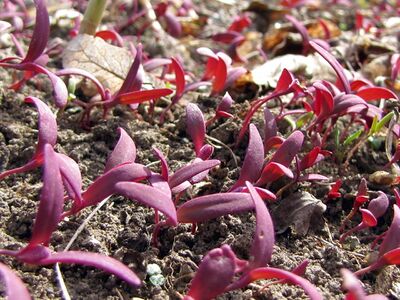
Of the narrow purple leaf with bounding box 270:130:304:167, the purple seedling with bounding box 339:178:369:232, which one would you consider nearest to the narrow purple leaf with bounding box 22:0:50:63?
the narrow purple leaf with bounding box 270:130:304:167

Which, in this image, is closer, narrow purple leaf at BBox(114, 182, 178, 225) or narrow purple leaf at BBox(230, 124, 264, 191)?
narrow purple leaf at BBox(114, 182, 178, 225)

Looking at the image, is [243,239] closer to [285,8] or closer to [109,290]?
[109,290]

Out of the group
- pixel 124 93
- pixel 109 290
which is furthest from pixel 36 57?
pixel 109 290

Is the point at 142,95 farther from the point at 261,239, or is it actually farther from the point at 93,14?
the point at 261,239

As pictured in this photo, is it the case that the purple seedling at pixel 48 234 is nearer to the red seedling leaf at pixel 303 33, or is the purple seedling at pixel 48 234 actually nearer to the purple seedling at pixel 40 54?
the purple seedling at pixel 40 54

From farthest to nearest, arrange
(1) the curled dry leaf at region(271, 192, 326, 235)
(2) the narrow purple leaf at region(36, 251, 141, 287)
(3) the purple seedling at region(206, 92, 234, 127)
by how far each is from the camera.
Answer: (3) the purple seedling at region(206, 92, 234, 127) → (1) the curled dry leaf at region(271, 192, 326, 235) → (2) the narrow purple leaf at region(36, 251, 141, 287)

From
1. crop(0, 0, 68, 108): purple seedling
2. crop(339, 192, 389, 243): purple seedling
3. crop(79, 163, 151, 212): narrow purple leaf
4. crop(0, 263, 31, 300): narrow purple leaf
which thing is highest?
crop(0, 0, 68, 108): purple seedling

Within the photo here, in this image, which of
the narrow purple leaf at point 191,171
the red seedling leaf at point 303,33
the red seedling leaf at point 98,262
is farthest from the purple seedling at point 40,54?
the red seedling leaf at point 303,33

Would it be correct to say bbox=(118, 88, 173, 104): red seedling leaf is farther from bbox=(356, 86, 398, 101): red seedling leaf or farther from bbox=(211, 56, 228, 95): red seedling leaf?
bbox=(356, 86, 398, 101): red seedling leaf
